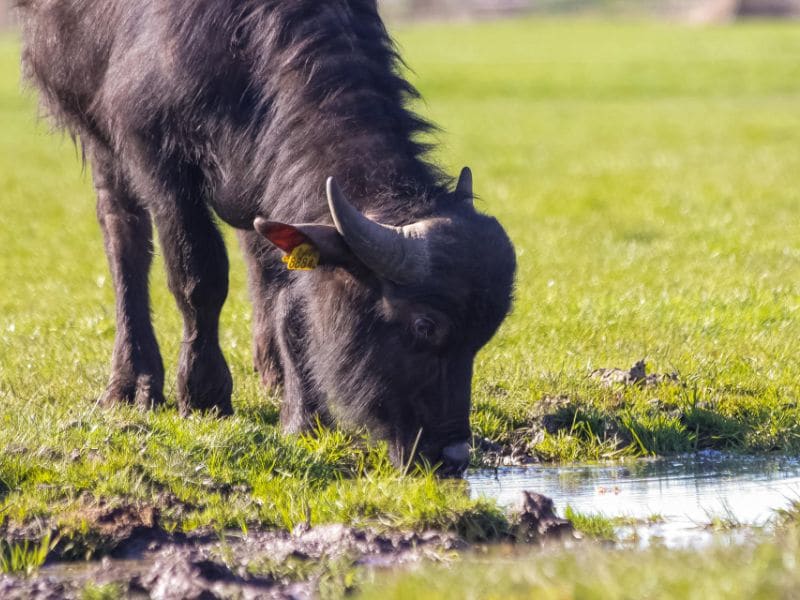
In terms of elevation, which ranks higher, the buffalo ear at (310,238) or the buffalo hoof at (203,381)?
the buffalo ear at (310,238)

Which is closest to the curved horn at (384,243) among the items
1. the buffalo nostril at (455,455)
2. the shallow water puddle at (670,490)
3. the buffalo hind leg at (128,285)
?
the buffalo nostril at (455,455)

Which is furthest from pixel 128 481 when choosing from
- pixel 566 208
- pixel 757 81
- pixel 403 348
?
pixel 757 81

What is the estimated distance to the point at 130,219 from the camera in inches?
301

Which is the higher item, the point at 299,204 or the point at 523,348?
the point at 299,204

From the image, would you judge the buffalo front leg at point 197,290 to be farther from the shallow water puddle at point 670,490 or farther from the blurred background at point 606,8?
the blurred background at point 606,8

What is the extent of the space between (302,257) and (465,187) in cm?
87

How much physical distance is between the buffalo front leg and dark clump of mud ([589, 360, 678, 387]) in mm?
1773

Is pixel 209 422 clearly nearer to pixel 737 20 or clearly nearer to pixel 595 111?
pixel 595 111

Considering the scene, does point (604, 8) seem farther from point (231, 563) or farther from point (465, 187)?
point (231, 563)

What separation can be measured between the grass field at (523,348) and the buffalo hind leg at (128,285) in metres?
0.24

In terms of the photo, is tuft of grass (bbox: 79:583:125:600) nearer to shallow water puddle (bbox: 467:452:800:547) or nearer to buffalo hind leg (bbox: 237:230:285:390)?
shallow water puddle (bbox: 467:452:800:547)

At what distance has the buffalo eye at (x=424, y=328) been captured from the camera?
5398mm

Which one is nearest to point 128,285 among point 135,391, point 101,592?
point 135,391

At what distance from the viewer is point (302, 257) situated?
5398 millimetres
